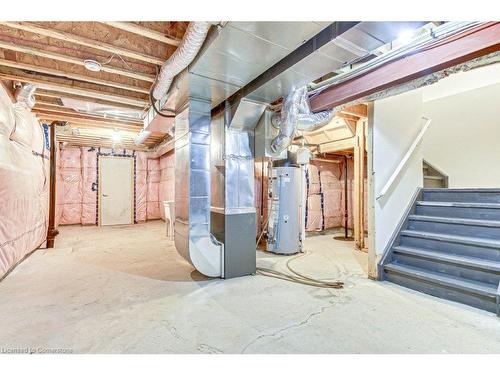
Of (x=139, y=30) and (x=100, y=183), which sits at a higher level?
(x=139, y=30)

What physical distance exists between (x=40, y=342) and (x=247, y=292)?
1618 mm

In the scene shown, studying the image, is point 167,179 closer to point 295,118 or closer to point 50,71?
point 50,71

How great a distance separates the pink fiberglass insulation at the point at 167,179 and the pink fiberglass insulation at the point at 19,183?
3.18 meters

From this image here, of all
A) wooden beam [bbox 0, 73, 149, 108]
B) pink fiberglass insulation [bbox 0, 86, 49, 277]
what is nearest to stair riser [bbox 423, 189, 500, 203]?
wooden beam [bbox 0, 73, 149, 108]

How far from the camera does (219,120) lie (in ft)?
10.4

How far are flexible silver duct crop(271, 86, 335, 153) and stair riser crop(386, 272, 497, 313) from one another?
6.29 feet

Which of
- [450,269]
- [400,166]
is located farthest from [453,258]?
[400,166]

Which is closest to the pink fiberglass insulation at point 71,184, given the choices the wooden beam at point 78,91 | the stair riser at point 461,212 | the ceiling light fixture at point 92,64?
the wooden beam at point 78,91

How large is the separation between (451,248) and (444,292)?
21.5 inches

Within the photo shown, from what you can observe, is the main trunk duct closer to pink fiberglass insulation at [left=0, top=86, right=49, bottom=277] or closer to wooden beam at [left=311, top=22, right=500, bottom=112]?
wooden beam at [left=311, top=22, right=500, bottom=112]

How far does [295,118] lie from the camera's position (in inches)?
105

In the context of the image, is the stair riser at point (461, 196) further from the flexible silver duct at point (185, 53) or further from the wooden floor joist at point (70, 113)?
the wooden floor joist at point (70, 113)

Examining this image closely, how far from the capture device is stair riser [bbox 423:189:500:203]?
2.81 m
